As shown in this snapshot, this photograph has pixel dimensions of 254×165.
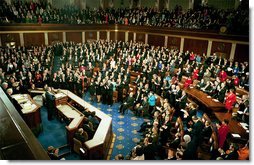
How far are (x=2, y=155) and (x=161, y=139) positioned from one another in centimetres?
592

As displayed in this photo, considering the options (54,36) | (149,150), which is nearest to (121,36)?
(54,36)

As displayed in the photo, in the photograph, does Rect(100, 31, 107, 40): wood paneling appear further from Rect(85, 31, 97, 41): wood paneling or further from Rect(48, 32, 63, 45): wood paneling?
Rect(48, 32, 63, 45): wood paneling

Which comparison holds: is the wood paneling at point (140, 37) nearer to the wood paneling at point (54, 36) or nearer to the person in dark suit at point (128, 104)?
the wood paneling at point (54, 36)

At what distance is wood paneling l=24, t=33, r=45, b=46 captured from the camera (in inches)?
769

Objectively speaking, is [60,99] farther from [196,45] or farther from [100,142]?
[196,45]

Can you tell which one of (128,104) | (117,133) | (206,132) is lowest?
(117,133)

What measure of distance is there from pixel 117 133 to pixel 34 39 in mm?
15563

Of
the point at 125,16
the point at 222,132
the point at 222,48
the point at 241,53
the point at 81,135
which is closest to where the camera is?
the point at 222,132

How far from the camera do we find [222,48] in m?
16.7

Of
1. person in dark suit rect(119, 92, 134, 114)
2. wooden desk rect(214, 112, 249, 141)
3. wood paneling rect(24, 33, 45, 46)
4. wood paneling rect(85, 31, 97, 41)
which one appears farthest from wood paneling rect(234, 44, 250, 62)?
wood paneling rect(24, 33, 45, 46)

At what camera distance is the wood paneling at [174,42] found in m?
19.4

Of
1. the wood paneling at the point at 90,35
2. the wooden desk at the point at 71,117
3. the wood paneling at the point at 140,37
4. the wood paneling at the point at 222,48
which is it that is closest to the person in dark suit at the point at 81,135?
the wooden desk at the point at 71,117

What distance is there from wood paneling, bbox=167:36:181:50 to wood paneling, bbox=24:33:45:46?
12.3 meters

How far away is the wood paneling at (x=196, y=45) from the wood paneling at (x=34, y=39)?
13665mm
